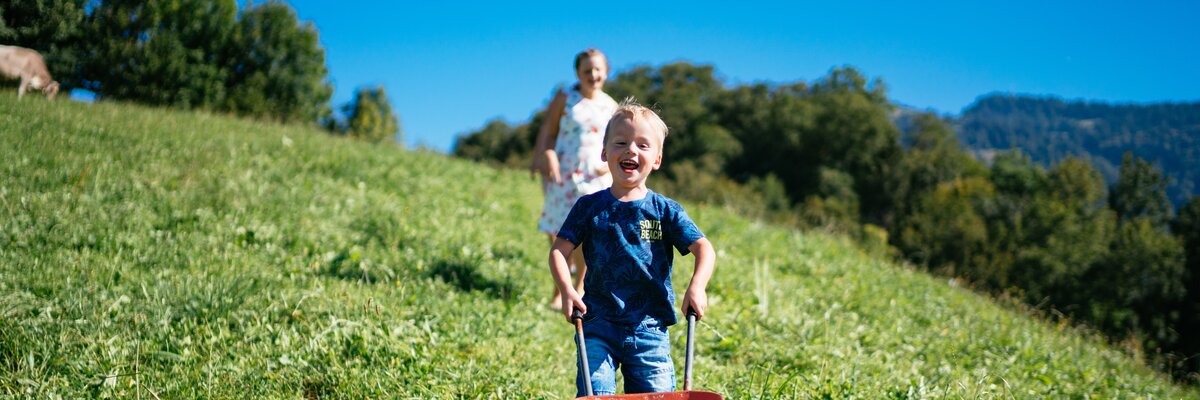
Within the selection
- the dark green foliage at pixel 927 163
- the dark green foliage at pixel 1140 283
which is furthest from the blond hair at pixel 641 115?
the dark green foliage at pixel 927 163

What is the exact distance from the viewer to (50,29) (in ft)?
26.7

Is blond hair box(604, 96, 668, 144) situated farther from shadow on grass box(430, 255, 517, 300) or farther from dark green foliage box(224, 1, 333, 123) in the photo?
dark green foliage box(224, 1, 333, 123)

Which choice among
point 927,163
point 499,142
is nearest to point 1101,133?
point 927,163

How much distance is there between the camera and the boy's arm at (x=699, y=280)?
9.64 ft

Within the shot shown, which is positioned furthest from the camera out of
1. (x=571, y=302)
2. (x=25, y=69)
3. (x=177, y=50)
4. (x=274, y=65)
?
(x=274, y=65)

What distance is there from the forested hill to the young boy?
213 feet

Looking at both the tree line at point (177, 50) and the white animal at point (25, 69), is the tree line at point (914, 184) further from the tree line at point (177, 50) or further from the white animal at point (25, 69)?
the white animal at point (25, 69)

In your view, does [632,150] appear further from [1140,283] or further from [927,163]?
[927,163]

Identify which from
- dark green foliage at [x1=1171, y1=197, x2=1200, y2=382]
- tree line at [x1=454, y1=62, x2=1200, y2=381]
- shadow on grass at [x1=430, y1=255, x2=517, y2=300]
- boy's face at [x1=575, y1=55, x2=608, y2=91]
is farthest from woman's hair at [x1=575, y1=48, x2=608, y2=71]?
tree line at [x1=454, y1=62, x2=1200, y2=381]

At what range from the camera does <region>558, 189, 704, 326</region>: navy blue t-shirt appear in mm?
3146

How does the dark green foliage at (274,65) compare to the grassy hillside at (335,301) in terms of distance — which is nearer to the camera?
the grassy hillside at (335,301)

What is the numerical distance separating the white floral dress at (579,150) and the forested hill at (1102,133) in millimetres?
62818

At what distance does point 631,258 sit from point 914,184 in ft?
244

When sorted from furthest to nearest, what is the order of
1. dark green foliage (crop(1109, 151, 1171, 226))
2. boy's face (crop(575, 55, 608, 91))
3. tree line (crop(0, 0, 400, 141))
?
dark green foliage (crop(1109, 151, 1171, 226)) < tree line (crop(0, 0, 400, 141)) < boy's face (crop(575, 55, 608, 91))
